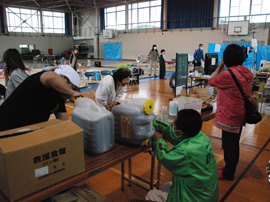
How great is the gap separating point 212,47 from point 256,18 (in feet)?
10.6

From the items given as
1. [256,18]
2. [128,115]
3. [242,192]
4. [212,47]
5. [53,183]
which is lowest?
[242,192]

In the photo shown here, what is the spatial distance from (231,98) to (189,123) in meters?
1.09

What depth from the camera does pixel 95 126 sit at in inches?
55.9

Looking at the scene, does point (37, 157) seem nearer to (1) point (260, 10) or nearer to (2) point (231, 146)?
(2) point (231, 146)

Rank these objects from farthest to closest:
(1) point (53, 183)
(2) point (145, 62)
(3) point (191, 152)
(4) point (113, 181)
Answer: (2) point (145, 62)
(4) point (113, 181)
(3) point (191, 152)
(1) point (53, 183)

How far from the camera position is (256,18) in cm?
1426

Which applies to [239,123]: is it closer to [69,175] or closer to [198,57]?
[69,175]

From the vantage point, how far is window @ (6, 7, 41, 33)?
20.9 meters

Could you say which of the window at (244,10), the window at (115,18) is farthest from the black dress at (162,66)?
the window at (115,18)

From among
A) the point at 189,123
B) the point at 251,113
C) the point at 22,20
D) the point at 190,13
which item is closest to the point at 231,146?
the point at 251,113

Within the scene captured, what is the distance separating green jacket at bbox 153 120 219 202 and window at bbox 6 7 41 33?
78.4 feet

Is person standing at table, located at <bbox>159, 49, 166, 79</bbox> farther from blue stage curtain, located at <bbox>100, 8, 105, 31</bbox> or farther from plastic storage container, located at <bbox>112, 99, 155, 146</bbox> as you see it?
blue stage curtain, located at <bbox>100, 8, 105, 31</bbox>

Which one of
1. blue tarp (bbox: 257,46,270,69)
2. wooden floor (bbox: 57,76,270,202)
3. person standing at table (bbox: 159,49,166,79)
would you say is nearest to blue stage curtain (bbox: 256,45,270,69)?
blue tarp (bbox: 257,46,270,69)

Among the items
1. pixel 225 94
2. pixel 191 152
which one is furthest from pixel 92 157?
pixel 225 94
